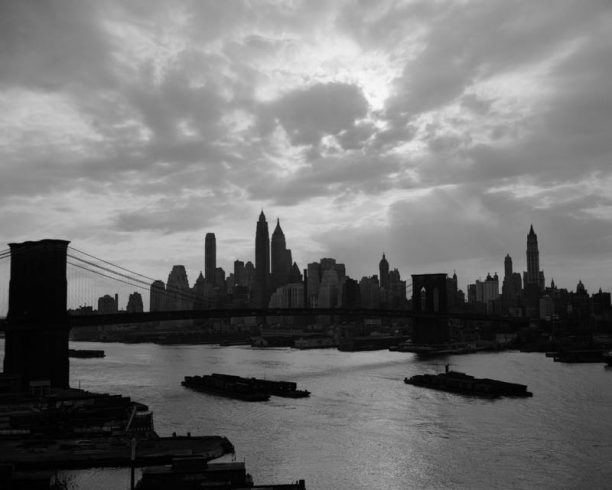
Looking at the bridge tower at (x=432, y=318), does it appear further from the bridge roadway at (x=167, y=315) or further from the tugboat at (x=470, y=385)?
the tugboat at (x=470, y=385)

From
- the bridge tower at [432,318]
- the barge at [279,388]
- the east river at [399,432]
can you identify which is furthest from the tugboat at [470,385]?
the bridge tower at [432,318]

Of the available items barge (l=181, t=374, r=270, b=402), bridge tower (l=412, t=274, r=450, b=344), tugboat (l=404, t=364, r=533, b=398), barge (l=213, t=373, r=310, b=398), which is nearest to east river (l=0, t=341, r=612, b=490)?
barge (l=181, t=374, r=270, b=402)

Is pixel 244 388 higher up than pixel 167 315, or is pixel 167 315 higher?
pixel 167 315

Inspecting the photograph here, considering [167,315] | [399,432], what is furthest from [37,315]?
[399,432]

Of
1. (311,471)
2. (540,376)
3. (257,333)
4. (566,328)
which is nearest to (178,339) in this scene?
(257,333)

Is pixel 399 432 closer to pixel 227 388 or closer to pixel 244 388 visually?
pixel 244 388

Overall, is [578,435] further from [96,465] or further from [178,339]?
[178,339]

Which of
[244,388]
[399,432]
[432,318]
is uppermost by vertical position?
[432,318]
